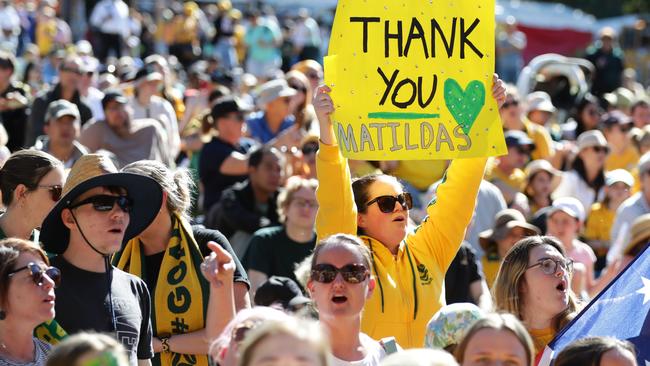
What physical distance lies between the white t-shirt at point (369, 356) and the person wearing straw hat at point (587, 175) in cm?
714

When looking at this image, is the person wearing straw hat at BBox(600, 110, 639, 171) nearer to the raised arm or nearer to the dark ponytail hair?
the raised arm

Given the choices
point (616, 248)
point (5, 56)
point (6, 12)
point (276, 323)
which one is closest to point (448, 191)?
point (276, 323)

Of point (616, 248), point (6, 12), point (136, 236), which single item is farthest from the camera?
point (6, 12)

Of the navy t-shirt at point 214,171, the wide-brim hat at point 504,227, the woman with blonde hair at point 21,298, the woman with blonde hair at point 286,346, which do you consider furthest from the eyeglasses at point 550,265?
the navy t-shirt at point 214,171

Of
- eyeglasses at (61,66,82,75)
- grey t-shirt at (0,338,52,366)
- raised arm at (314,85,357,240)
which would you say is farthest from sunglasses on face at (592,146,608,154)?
grey t-shirt at (0,338,52,366)

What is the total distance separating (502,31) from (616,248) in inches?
689

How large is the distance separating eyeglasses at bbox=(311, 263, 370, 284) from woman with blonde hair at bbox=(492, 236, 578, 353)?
951 millimetres

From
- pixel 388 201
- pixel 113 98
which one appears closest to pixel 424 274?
pixel 388 201

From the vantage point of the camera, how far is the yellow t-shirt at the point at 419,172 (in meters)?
10.2

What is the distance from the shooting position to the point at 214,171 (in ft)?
33.9

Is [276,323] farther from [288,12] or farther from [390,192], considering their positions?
[288,12]

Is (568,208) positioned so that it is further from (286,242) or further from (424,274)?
(424,274)

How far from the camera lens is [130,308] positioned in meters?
4.99

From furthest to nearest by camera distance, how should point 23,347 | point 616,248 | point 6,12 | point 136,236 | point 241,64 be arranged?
1. point 241,64
2. point 6,12
3. point 616,248
4. point 136,236
5. point 23,347
